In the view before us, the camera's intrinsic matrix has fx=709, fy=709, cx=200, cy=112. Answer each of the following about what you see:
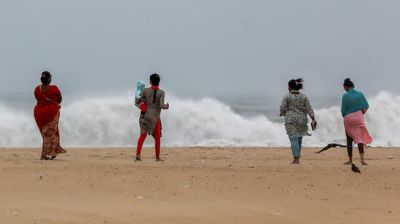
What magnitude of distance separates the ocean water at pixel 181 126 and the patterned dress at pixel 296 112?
1118 cm

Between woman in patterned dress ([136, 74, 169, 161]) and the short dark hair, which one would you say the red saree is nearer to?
woman in patterned dress ([136, 74, 169, 161])

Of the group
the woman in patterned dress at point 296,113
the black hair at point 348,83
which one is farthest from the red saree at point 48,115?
the black hair at point 348,83

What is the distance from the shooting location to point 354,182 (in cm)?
Result: 980

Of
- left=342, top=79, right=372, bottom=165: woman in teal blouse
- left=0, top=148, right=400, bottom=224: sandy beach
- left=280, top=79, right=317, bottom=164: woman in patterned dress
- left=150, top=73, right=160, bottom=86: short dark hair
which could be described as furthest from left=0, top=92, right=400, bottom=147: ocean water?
left=0, top=148, right=400, bottom=224: sandy beach

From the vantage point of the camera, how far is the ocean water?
25.2 m

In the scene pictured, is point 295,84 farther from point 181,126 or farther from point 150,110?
point 181,126

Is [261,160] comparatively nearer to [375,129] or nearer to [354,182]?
[354,182]

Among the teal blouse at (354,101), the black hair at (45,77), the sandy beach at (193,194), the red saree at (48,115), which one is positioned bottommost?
the sandy beach at (193,194)

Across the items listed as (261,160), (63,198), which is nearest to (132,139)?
(261,160)

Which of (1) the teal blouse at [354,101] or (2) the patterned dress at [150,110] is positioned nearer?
(1) the teal blouse at [354,101]

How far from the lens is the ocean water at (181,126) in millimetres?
25156

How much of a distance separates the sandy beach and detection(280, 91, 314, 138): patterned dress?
107 centimetres

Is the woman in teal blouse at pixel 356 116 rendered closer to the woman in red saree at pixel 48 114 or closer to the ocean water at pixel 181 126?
the woman in red saree at pixel 48 114

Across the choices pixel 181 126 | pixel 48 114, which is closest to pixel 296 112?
pixel 48 114
